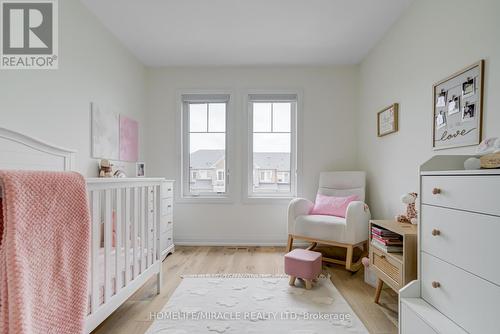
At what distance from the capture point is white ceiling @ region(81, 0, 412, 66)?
2.08m

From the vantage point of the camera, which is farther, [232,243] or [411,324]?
[232,243]

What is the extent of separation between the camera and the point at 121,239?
1.50m

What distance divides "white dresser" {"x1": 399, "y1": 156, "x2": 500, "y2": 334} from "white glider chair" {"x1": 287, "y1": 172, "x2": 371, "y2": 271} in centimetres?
110

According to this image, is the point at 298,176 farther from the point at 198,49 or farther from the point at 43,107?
the point at 43,107

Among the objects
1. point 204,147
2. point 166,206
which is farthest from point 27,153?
point 204,147

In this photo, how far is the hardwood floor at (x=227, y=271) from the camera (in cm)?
157

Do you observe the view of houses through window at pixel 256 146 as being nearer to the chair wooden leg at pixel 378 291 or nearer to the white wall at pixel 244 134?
the white wall at pixel 244 134

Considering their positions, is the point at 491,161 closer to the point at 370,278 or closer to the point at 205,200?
the point at 370,278

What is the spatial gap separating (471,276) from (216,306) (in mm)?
1455

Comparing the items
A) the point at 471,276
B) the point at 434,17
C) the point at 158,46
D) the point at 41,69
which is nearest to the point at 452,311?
the point at 471,276

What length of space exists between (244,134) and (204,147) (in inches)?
22.4

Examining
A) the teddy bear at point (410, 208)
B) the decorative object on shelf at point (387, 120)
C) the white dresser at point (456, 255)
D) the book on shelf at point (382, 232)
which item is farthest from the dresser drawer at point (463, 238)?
the decorative object on shelf at point (387, 120)

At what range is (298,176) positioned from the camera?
3.25 meters

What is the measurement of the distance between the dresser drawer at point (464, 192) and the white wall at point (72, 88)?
231cm
